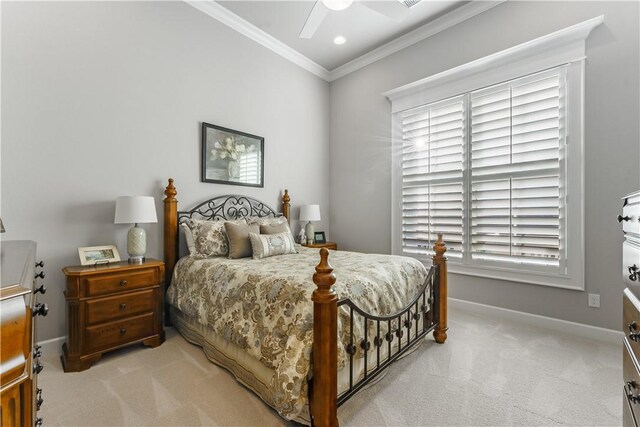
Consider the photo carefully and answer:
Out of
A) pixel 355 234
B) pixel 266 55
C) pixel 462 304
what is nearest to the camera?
pixel 462 304

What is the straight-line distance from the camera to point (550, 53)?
2826mm

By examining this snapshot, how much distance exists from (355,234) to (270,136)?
6.37ft

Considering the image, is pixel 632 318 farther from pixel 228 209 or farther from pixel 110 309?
pixel 228 209

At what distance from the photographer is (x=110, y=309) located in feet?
7.32

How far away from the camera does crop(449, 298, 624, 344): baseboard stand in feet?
8.34

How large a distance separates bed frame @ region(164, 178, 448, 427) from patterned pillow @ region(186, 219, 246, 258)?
0.27 metres

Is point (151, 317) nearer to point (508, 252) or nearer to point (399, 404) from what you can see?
point (399, 404)

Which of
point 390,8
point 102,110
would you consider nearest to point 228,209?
point 102,110

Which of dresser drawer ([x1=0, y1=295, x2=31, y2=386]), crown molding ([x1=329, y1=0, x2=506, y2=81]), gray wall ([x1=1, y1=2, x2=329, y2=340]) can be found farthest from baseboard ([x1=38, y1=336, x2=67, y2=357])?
crown molding ([x1=329, y1=0, x2=506, y2=81])

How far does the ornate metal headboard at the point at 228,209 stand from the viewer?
323 cm

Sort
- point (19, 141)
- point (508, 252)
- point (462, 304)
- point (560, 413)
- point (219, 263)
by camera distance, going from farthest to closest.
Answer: point (462, 304) < point (508, 252) < point (219, 263) < point (19, 141) < point (560, 413)

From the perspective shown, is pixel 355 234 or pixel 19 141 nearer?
pixel 19 141

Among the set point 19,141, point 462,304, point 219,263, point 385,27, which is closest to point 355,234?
point 462,304

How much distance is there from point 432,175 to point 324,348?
289 cm
